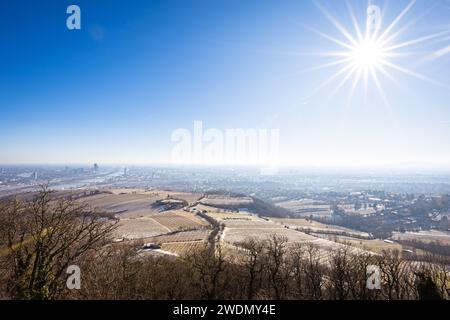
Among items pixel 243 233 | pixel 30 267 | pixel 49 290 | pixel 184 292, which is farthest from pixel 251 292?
pixel 243 233

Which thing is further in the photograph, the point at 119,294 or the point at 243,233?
the point at 243,233

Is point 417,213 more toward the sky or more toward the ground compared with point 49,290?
more toward the ground

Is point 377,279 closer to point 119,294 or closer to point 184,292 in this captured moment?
point 184,292

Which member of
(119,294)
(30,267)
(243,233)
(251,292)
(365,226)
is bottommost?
(365,226)

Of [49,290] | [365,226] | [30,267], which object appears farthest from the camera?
[365,226]
